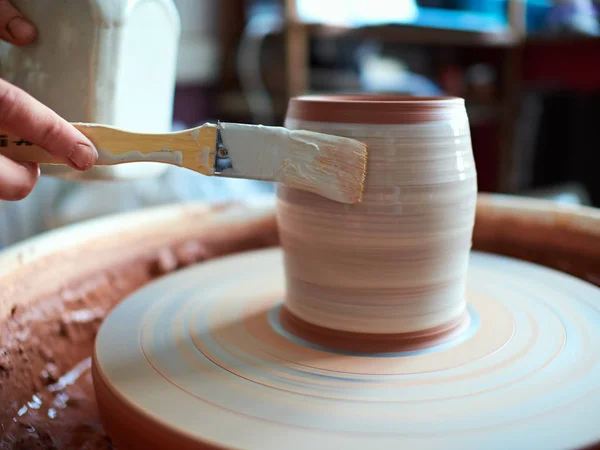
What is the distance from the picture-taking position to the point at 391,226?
62 centimetres

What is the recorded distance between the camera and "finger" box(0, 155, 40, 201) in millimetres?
565

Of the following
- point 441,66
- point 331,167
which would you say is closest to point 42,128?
point 331,167

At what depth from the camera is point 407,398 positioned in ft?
1.82

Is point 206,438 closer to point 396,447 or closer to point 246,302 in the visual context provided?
point 396,447

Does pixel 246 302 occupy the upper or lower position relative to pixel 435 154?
lower

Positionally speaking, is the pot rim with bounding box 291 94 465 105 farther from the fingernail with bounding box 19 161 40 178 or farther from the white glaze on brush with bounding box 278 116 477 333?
the fingernail with bounding box 19 161 40 178

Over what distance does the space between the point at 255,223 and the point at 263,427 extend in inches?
25.4

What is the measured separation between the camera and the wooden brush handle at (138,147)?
1.92 feet

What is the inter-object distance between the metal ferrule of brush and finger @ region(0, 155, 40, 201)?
19 centimetres

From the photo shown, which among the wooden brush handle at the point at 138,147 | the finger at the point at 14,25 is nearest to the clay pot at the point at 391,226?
the wooden brush handle at the point at 138,147

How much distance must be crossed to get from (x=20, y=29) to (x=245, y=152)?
0.31 m

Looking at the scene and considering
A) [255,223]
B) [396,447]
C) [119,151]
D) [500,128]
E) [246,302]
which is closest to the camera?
[396,447]

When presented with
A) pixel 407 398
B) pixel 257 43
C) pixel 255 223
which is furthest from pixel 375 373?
pixel 257 43

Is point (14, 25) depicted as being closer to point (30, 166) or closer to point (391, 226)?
point (30, 166)
